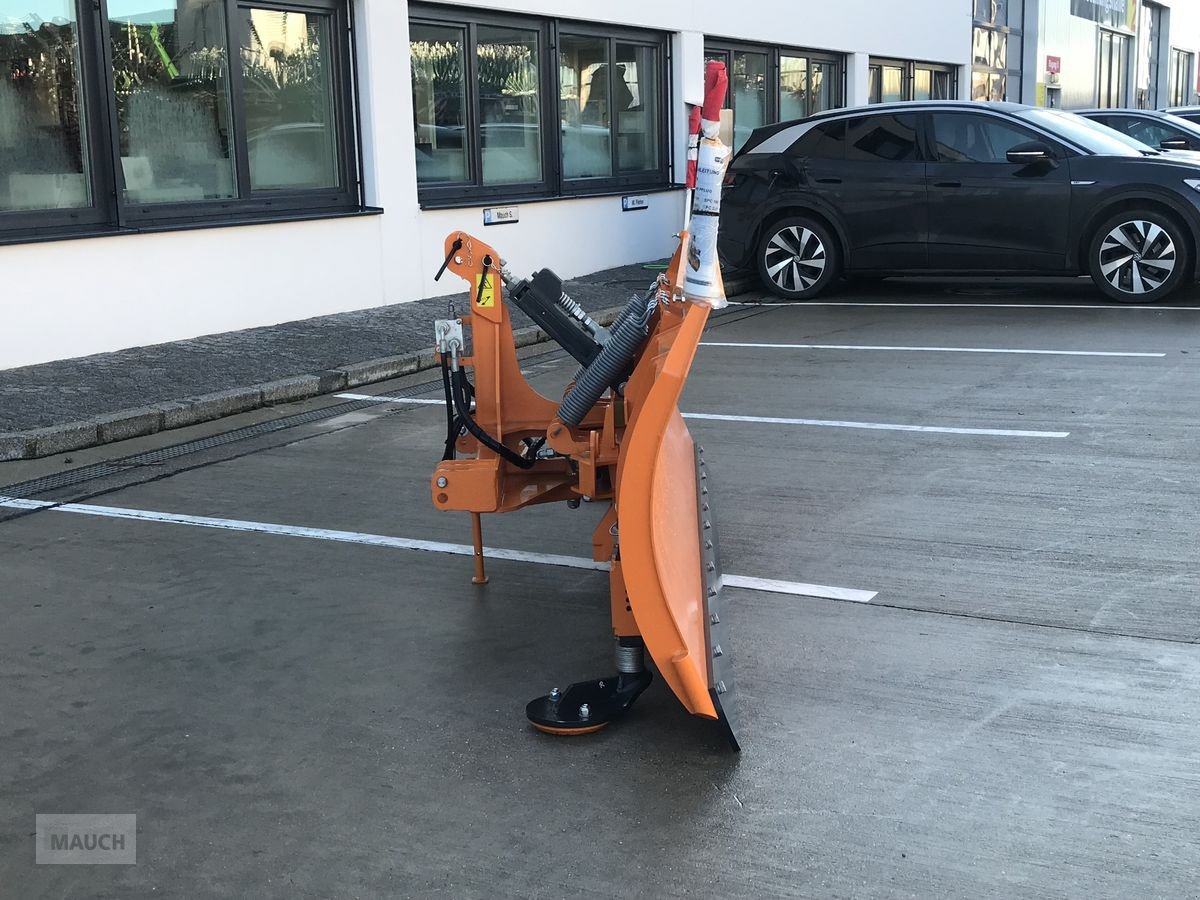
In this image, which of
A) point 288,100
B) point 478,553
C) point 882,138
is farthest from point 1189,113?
point 478,553

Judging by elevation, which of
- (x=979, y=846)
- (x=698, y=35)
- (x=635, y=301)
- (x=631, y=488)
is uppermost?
(x=698, y=35)

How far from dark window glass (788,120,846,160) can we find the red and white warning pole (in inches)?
380

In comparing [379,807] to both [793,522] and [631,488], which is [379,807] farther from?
[793,522]

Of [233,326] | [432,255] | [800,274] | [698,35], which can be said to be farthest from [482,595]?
[698,35]

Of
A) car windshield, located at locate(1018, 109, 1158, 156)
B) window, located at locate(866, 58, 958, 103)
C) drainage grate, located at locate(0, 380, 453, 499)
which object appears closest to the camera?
drainage grate, located at locate(0, 380, 453, 499)

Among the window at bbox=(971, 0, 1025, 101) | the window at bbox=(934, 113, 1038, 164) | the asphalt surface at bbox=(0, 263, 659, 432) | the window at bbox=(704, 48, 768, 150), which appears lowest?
the asphalt surface at bbox=(0, 263, 659, 432)

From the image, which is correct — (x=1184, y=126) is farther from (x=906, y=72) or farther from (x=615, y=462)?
(x=615, y=462)

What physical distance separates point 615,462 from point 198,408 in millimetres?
4386

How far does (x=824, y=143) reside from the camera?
1309cm

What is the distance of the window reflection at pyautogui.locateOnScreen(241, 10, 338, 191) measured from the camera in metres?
11.2

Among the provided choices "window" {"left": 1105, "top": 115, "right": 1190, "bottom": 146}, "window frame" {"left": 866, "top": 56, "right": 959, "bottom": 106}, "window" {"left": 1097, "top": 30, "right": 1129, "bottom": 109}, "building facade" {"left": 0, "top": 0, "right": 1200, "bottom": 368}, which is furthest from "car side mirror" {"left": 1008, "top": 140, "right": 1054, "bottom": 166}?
"window" {"left": 1097, "top": 30, "right": 1129, "bottom": 109}

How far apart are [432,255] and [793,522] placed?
7.58 metres

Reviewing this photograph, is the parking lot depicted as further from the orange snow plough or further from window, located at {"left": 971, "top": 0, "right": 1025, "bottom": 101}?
window, located at {"left": 971, "top": 0, "right": 1025, "bottom": 101}

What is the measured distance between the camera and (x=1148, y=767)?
11.3ft
